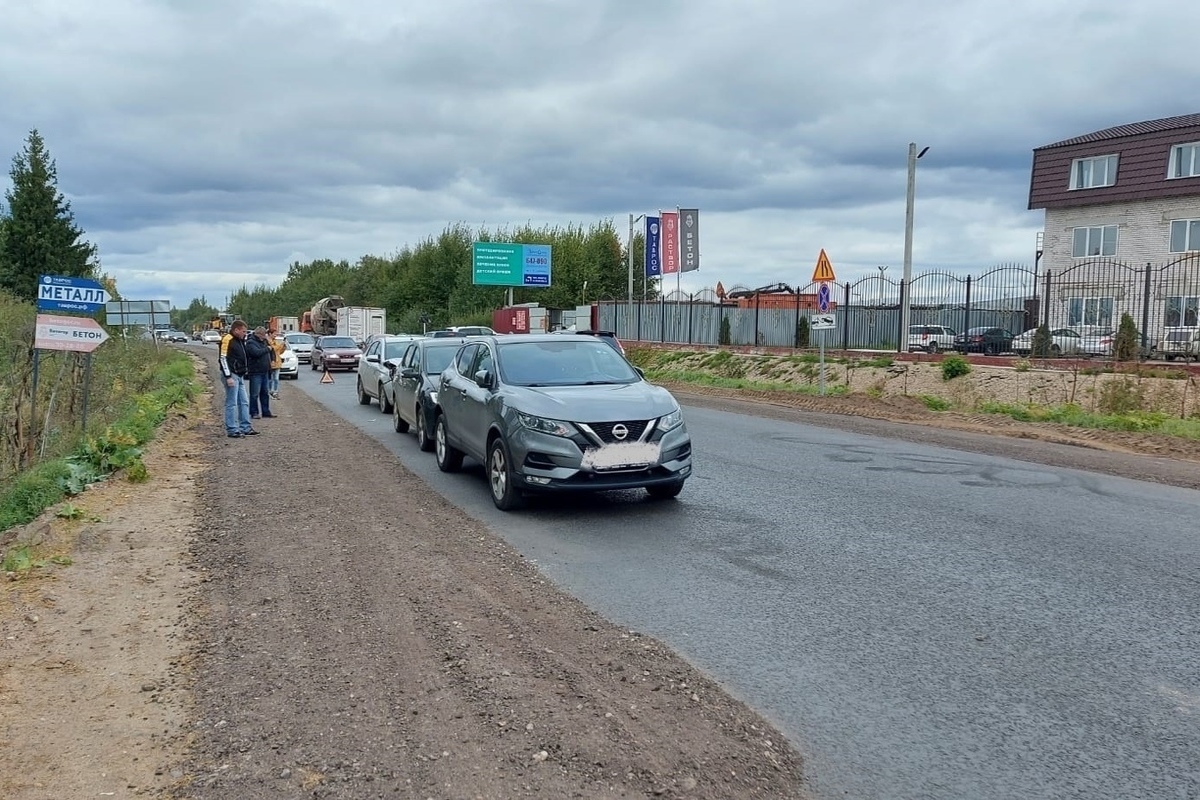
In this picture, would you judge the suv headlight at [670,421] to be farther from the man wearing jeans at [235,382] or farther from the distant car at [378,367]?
the distant car at [378,367]

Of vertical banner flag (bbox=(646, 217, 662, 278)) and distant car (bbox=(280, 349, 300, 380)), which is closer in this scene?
distant car (bbox=(280, 349, 300, 380))

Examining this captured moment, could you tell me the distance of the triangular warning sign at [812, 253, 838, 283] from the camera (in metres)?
20.5

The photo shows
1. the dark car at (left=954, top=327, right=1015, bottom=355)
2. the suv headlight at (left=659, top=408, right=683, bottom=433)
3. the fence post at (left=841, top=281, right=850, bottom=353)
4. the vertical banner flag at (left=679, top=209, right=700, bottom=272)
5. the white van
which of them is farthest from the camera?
the vertical banner flag at (left=679, top=209, right=700, bottom=272)

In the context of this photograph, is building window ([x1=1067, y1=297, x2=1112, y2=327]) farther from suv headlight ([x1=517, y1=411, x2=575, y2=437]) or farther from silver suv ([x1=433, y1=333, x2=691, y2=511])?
suv headlight ([x1=517, y1=411, x2=575, y2=437])

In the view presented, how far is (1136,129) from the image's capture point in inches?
1547

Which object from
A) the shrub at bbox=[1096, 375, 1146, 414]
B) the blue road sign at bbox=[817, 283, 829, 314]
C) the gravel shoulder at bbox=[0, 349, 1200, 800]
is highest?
the blue road sign at bbox=[817, 283, 829, 314]

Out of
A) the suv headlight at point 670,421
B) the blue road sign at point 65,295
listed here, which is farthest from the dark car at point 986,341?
the blue road sign at point 65,295

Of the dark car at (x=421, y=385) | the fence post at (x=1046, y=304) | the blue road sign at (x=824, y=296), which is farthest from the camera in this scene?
the blue road sign at (x=824, y=296)

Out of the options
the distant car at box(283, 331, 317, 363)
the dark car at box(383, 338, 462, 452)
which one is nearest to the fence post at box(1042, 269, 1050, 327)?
the dark car at box(383, 338, 462, 452)

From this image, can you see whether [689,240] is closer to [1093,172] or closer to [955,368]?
[1093,172]

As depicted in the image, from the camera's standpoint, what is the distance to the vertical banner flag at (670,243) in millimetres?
42188

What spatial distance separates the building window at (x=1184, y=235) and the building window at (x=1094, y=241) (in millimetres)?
2379

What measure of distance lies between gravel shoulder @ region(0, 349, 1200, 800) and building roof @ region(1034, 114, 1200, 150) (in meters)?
38.5

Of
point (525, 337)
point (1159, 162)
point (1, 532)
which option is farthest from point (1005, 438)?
point (1159, 162)
